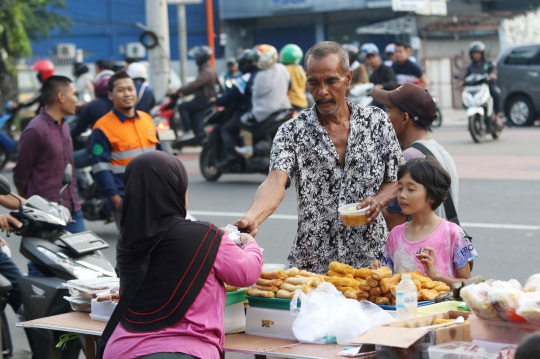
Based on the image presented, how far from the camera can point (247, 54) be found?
13.0 metres

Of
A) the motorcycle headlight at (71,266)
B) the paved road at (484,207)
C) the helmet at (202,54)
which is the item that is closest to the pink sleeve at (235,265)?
the motorcycle headlight at (71,266)

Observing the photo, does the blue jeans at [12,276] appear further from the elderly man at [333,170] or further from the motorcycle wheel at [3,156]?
the motorcycle wheel at [3,156]

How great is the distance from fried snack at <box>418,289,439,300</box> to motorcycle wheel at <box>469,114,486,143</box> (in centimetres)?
1385

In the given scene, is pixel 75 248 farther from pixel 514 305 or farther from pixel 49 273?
pixel 514 305

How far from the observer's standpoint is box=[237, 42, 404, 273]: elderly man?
4.41 m

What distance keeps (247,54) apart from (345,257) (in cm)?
883

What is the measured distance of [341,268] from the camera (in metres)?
4.14

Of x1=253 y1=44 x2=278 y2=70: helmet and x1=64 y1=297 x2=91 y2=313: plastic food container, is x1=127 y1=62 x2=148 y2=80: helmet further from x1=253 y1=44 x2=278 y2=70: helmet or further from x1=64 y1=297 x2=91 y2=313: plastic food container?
x1=64 y1=297 x2=91 y2=313: plastic food container

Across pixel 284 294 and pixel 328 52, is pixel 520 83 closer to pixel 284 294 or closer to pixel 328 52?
pixel 328 52

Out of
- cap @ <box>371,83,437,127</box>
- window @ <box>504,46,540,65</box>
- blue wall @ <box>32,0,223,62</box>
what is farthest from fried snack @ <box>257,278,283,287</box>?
blue wall @ <box>32,0,223,62</box>

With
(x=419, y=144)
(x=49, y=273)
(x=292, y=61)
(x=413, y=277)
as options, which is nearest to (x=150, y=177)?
(x=413, y=277)

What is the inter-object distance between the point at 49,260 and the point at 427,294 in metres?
2.69

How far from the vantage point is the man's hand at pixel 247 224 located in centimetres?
413

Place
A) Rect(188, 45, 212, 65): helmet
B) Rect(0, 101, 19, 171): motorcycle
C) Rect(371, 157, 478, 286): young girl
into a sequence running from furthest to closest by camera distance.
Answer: Rect(188, 45, 212, 65): helmet, Rect(0, 101, 19, 171): motorcycle, Rect(371, 157, 478, 286): young girl
